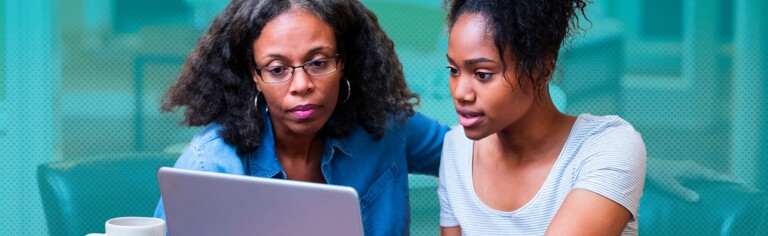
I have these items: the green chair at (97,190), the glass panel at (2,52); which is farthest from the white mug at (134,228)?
the glass panel at (2,52)

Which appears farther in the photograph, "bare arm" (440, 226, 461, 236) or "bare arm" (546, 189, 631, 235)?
"bare arm" (440, 226, 461, 236)

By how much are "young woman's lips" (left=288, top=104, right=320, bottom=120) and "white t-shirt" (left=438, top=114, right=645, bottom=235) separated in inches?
11.1

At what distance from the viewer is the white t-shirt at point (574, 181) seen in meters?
1.49

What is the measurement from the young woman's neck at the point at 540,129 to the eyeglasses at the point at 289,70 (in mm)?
354

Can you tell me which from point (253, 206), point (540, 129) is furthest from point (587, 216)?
point (253, 206)

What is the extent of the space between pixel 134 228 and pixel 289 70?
588 mm

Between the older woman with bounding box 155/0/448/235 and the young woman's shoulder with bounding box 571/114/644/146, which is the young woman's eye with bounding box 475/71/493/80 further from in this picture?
the older woman with bounding box 155/0/448/235

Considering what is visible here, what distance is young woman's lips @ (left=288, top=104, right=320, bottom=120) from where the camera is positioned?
173cm

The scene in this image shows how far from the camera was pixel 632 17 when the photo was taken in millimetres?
2418

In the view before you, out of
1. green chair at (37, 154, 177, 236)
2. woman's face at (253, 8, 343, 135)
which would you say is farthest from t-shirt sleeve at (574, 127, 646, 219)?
A: green chair at (37, 154, 177, 236)

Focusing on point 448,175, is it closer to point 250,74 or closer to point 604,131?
point 604,131

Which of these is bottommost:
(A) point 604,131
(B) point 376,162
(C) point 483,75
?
(B) point 376,162

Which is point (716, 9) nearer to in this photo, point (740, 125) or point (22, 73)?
point (740, 125)

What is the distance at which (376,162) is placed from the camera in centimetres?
197
